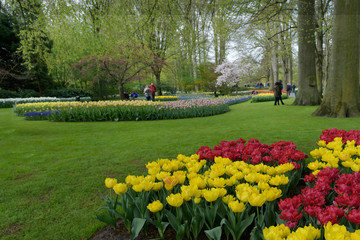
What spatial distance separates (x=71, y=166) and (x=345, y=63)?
8.59 metres

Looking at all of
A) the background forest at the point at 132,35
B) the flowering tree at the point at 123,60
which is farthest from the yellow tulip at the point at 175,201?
the flowering tree at the point at 123,60

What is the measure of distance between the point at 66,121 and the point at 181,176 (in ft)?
33.7

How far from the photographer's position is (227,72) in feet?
107

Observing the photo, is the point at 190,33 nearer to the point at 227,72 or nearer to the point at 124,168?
the point at 124,168

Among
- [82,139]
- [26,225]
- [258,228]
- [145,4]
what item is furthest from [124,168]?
[145,4]

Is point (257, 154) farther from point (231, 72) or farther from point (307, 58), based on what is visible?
point (231, 72)

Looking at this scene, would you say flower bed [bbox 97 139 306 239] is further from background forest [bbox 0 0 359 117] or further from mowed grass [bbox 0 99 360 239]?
background forest [bbox 0 0 359 117]

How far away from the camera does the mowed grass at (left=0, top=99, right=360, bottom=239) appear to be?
2396 mm

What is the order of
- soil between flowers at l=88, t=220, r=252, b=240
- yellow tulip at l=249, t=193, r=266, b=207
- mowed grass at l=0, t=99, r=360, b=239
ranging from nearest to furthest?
yellow tulip at l=249, t=193, r=266, b=207 < soil between flowers at l=88, t=220, r=252, b=240 < mowed grass at l=0, t=99, r=360, b=239

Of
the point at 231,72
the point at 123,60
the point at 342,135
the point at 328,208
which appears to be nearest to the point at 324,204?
the point at 328,208

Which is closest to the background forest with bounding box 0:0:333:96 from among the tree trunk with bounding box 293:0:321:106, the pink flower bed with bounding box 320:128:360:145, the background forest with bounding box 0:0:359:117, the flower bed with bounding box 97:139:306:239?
the background forest with bounding box 0:0:359:117

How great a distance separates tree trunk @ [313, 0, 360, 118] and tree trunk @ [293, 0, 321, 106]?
13.2 ft

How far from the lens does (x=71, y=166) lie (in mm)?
4180

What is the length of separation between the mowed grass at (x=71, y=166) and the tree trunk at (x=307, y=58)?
5.37 m
